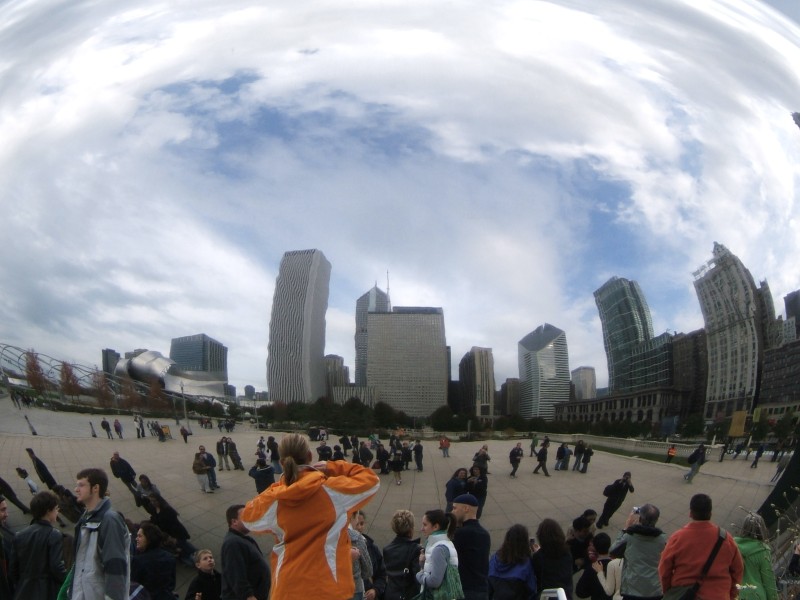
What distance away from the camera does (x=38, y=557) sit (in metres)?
3.84

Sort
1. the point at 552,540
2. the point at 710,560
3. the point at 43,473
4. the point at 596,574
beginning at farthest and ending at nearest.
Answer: the point at 596,574
the point at 43,473
the point at 552,540
the point at 710,560

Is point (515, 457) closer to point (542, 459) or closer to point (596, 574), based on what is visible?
point (542, 459)

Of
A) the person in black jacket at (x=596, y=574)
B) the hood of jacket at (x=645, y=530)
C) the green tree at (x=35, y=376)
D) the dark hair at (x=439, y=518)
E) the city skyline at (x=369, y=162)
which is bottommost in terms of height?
the person in black jacket at (x=596, y=574)

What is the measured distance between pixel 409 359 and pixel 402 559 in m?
1.56

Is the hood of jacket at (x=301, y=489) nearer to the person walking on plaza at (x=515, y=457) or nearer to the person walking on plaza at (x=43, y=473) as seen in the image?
the person walking on plaza at (x=515, y=457)

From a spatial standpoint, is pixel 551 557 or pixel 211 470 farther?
pixel 211 470

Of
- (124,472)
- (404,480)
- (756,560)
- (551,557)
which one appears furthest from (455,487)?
(124,472)

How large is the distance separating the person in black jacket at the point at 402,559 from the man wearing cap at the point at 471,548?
13.8 inches

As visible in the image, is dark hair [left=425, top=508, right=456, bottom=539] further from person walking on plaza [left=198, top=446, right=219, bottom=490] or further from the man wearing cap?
person walking on plaza [left=198, top=446, right=219, bottom=490]

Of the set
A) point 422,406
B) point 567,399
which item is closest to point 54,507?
point 422,406

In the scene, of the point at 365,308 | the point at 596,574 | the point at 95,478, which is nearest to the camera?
the point at 95,478

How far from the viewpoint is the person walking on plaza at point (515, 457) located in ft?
14.2

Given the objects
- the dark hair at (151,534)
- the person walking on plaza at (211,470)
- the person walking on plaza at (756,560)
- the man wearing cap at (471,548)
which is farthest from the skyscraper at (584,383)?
the dark hair at (151,534)

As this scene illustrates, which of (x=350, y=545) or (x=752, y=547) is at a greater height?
(x=350, y=545)
